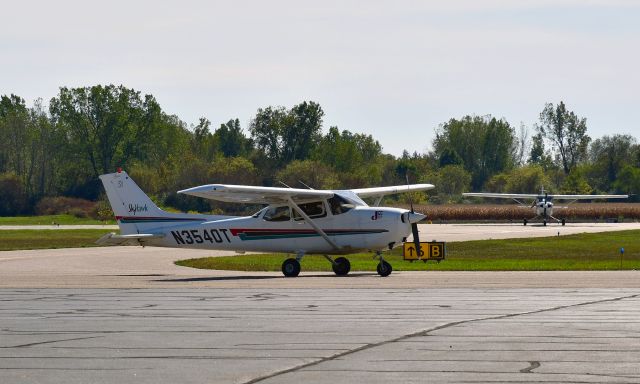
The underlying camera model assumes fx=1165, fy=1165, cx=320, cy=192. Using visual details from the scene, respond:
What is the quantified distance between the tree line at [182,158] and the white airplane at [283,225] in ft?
176

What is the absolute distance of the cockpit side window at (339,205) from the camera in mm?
31141

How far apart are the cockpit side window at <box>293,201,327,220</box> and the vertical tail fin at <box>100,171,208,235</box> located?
2.81m

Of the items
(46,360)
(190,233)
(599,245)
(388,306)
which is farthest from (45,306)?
(599,245)

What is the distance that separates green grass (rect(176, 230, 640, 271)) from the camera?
34.9m

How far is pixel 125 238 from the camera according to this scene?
31.5 metres

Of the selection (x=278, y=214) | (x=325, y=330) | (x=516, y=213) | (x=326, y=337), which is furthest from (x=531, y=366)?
(x=516, y=213)

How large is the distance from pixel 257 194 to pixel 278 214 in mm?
1299

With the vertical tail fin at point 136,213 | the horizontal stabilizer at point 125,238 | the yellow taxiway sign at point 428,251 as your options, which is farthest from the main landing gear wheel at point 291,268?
the yellow taxiway sign at point 428,251

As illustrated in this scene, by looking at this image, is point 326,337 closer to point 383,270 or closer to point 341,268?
point 383,270

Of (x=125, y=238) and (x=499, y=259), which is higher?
(x=125, y=238)

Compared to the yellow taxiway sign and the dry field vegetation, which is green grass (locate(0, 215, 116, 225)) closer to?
the dry field vegetation

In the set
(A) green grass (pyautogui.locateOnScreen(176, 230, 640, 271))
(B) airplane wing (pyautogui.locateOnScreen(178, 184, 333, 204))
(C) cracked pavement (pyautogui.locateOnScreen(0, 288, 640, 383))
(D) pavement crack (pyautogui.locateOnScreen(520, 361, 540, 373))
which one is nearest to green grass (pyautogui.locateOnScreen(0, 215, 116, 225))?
(A) green grass (pyautogui.locateOnScreen(176, 230, 640, 271))

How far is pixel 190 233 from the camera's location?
31938mm

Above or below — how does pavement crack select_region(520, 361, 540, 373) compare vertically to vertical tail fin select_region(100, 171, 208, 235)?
below
